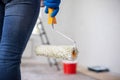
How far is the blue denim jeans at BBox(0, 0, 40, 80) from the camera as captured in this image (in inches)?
24.8

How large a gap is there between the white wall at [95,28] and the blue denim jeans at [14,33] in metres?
2.09

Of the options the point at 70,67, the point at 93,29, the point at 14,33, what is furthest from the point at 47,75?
the point at 14,33

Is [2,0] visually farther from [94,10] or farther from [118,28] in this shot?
[94,10]

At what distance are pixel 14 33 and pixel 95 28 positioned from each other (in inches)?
92.6

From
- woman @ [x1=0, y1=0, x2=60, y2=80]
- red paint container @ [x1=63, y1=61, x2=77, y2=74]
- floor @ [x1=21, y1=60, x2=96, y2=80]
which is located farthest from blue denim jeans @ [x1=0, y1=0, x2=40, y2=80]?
red paint container @ [x1=63, y1=61, x2=77, y2=74]

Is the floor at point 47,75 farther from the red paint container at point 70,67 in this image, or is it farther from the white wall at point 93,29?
the white wall at point 93,29

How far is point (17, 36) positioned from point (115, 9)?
6.98ft

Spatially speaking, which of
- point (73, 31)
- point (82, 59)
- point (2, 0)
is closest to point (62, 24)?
point (73, 31)

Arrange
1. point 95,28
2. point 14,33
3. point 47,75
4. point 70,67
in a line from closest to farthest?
point 14,33 < point 47,75 < point 70,67 < point 95,28

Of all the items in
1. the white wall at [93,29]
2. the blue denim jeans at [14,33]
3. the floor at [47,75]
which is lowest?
the floor at [47,75]

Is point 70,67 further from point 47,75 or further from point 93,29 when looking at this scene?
point 93,29

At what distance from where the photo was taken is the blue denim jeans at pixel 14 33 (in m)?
0.63

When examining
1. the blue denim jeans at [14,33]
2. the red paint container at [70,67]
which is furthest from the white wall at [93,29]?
the blue denim jeans at [14,33]

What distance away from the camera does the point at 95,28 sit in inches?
115
